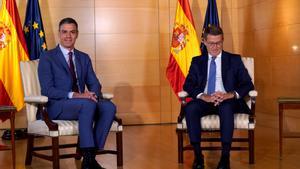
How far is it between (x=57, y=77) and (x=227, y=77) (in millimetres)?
1618

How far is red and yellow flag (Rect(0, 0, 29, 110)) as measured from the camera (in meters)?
6.56

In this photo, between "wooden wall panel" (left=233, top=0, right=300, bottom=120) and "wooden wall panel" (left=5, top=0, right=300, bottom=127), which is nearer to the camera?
"wooden wall panel" (left=233, top=0, right=300, bottom=120)

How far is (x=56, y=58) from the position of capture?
4469 mm

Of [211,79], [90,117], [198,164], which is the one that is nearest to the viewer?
[90,117]

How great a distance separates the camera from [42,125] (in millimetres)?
4234

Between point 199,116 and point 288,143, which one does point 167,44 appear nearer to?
point 288,143

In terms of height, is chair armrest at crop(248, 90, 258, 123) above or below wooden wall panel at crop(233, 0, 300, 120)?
below

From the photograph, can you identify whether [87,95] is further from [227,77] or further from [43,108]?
[227,77]

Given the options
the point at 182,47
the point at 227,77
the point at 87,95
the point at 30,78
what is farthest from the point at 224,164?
the point at 182,47

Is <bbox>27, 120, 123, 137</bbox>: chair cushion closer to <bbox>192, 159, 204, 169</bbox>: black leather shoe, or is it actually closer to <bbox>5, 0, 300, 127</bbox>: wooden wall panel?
<bbox>192, 159, 204, 169</bbox>: black leather shoe

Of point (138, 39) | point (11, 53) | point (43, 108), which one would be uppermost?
point (138, 39)

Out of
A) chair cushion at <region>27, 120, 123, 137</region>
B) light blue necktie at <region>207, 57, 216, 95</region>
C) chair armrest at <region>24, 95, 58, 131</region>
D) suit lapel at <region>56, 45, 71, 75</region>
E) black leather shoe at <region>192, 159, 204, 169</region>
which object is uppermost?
suit lapel at <region>56, 45, 71, 75</region>

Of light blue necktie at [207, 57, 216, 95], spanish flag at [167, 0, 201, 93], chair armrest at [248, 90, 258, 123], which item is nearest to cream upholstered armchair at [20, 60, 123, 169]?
light blue necktie at [207, 57, 216, 95]

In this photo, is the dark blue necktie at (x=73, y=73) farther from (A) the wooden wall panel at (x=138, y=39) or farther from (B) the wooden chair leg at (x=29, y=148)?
(A) the wooden wall panel at (x=138, y=39)
